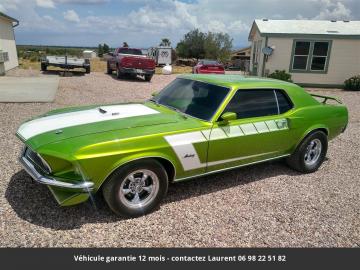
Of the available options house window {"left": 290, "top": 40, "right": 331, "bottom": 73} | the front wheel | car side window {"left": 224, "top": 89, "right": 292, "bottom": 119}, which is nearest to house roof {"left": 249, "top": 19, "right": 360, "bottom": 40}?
house window {"left": 290, "top": 40, "right": 331, "bottom": 73}

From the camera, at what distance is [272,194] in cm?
424

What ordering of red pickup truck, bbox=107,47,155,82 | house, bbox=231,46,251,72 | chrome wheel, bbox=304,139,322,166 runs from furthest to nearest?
house, bbox=231,46,251,72 < red pickup truck, bbox=107,47,155,82 < chrome wheel, bbox=304,139,322,166

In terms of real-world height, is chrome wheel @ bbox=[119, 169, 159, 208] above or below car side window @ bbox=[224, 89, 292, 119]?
below

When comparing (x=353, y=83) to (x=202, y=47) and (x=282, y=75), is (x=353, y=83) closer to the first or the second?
(x=282, y=75)

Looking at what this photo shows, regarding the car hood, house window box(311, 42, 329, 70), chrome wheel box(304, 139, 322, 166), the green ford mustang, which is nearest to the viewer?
the green ford mustang

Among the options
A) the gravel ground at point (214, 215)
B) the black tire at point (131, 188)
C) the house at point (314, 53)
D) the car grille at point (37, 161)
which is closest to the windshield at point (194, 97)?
the black tire at point (131, 188)

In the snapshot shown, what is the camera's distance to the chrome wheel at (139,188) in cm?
333

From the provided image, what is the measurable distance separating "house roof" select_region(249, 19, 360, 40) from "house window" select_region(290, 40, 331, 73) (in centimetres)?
55

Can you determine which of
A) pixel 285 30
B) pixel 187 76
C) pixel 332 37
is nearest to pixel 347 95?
pixel 332 37

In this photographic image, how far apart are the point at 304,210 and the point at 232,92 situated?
1786 mm

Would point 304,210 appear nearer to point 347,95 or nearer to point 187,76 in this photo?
point 187,76

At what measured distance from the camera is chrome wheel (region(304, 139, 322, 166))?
5.04 meters

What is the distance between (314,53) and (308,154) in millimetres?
13397

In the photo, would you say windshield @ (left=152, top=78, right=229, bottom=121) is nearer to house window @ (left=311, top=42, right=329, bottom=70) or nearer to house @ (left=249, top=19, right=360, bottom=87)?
house @ (left=249, top=19, right=360, bottom=87)
